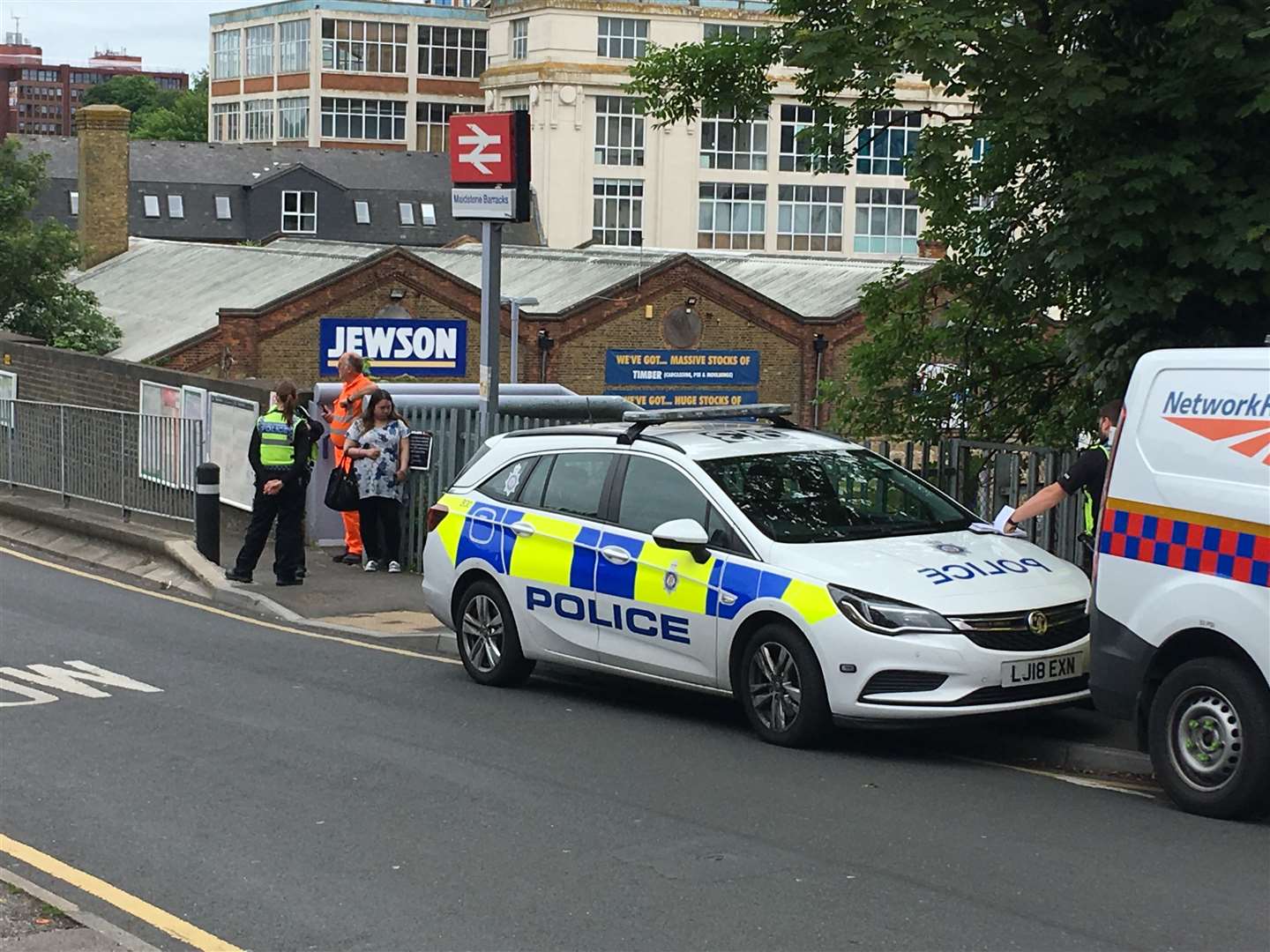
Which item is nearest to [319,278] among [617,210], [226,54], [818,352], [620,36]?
[818,352]

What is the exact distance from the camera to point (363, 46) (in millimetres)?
114625

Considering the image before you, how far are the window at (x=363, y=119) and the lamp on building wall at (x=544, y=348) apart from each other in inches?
2687

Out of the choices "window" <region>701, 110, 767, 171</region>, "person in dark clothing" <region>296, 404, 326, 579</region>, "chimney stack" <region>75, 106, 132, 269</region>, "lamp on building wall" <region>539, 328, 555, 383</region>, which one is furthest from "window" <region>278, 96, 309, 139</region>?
"person in dark clothing" <region>296, 404, 326, 579</region>

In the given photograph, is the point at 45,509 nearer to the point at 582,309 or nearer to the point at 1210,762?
the point at 1210,762

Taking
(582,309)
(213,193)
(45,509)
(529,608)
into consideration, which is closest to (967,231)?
(529,608)

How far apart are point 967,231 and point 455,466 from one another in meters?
5.33

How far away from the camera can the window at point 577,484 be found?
37.0 ft

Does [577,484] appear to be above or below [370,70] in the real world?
below

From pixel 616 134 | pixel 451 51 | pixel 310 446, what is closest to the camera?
pixel 310 446

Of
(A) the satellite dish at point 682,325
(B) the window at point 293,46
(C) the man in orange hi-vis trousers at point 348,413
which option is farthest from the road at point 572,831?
(B) the window at point 293,46

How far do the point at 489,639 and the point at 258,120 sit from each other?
372 ft

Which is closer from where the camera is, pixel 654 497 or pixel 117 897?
pixel 117 897

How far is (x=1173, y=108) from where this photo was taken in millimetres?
10828

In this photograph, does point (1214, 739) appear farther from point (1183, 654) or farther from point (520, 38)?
point (520, 38)
